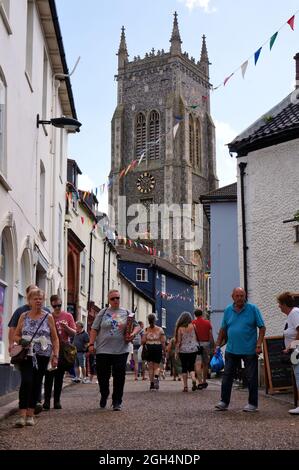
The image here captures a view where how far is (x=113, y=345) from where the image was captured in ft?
34.3

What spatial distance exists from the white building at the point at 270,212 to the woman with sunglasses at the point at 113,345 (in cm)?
1006

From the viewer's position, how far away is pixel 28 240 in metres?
15.2

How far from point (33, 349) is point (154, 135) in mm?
83804

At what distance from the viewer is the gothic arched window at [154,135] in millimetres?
91050

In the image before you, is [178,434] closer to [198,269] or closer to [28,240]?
[28,240]

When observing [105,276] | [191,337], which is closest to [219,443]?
[191,337]

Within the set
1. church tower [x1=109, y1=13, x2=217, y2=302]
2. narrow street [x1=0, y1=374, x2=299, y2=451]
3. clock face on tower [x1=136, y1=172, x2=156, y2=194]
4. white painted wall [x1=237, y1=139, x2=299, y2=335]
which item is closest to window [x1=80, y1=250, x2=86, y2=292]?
white painted wall [x1=237, y1=139, x2=299, y2=335]

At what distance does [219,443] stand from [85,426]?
6.72 feet

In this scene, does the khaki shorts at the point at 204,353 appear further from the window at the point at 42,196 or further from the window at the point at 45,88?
the window at the point at 45,88

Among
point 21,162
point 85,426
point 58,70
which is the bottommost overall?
point 85,426

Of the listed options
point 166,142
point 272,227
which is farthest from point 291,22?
point 166,142

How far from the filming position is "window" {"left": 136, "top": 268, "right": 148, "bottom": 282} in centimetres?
6406

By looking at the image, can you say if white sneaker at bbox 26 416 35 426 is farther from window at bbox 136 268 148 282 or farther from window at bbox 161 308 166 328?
window at bbox 161 308 166 328

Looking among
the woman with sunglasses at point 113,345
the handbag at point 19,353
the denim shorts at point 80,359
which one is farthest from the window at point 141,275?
the handbag at point 19,353
